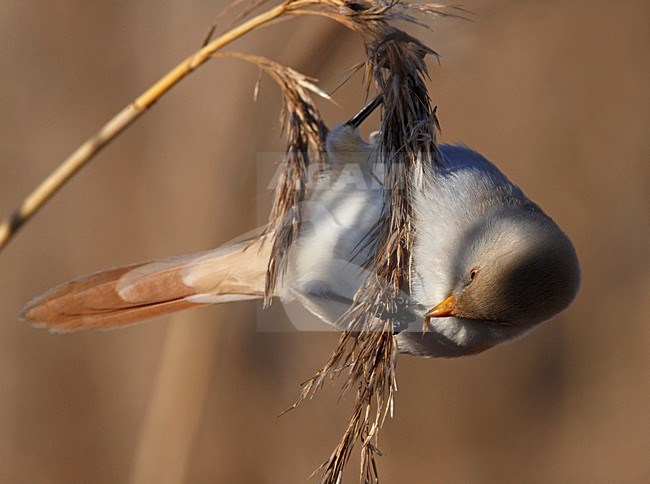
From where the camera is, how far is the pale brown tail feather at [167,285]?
1.25m

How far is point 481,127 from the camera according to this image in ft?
7.88

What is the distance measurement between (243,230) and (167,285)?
1.09ft

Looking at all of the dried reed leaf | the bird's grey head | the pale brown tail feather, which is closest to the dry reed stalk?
the dried reed leaf

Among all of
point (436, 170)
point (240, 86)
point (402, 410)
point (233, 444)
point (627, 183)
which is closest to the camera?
point (436, 170)

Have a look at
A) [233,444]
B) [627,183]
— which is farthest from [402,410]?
[627,183]

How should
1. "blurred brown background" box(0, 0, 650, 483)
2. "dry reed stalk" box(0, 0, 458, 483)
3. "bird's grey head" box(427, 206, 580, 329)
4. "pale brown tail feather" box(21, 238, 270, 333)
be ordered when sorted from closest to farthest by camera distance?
"dry reed stalk" box(0, 0, 458, 483)
"bird's grey head" box(427, 206, 580, 329)
"pale brown tail feather" box(21, 238, 270, 333)
"blurred brown background" box(0, 0, 650, 483)

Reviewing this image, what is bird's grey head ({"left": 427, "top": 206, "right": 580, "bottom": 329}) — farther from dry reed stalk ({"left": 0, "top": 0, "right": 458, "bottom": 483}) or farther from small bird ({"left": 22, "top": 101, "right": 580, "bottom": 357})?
dry reed stalk ({"left": 0, "top": 0, "right": 458, "bottom": 483})

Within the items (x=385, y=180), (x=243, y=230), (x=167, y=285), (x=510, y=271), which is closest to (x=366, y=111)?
(x=385, y=180)

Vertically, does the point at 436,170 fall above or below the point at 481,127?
below

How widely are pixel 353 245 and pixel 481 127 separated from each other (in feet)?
4.39

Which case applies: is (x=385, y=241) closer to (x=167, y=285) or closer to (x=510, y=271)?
(x=510, y=271)

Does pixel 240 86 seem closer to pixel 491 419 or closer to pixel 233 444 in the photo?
pixel 233 444

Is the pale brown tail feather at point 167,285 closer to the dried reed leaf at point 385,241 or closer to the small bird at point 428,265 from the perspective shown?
the small bird at point 428,265

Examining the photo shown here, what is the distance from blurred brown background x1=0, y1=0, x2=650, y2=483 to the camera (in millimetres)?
1941
